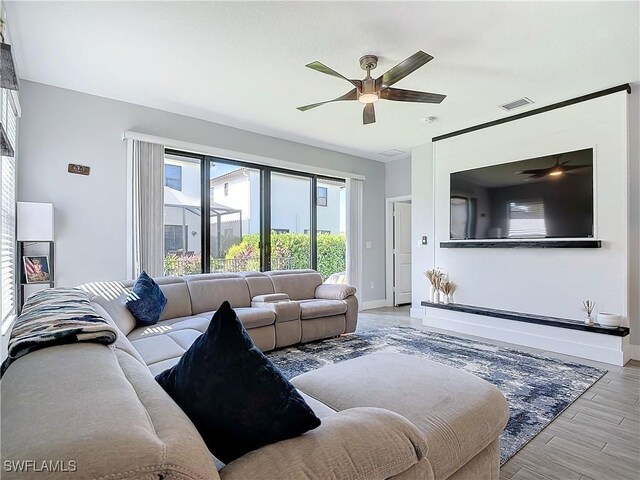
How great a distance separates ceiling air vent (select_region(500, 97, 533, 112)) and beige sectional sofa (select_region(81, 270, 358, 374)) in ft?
9.55

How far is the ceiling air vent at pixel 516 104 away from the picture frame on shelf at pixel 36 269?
5.17 metres

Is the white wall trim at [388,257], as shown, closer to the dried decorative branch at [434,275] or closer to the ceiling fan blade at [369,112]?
the dried decorative branch at [434,275]

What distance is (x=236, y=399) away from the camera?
0.89 meters

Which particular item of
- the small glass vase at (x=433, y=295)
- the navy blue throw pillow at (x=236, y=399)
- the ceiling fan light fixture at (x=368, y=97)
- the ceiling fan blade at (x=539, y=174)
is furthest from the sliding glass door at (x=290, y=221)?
the navy blue throw pillow at (x=236, y=399)

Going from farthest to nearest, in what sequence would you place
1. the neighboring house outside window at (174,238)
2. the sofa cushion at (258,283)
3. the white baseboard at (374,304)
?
the white baseboard at (374,304) → the neighboring house outside window at (174,238) → the sofa cushion at (258,283)

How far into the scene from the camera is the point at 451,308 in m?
4.80

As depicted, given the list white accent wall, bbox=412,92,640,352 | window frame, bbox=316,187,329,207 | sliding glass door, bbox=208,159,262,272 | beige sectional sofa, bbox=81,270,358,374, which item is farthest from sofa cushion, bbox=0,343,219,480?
window frame, bbox=316,187,329,207

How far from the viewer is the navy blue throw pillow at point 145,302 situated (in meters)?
3.03

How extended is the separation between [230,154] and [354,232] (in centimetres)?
259

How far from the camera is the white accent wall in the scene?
11.7ft

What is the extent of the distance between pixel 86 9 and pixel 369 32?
2.01 m

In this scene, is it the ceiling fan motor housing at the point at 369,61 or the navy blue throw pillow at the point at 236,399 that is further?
the ceiling fan motor housing at the point at 369,61

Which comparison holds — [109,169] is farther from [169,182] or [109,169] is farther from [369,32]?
[369,32]

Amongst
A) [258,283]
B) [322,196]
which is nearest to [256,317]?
[258,283]
